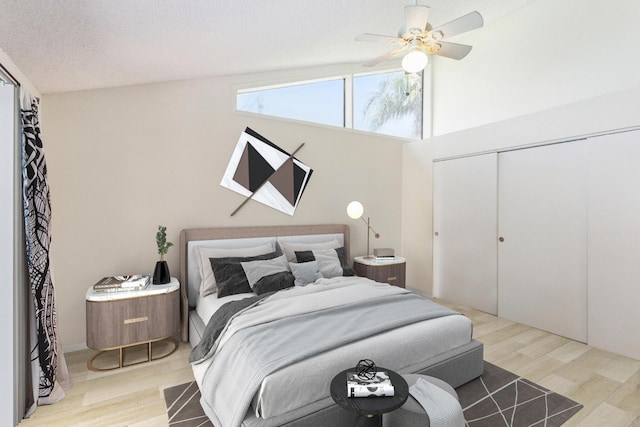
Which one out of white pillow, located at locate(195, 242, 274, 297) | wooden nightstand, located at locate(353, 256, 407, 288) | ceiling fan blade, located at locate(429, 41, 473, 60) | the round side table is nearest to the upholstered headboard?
white pillow, located at locate(195, 242, 274, 297)

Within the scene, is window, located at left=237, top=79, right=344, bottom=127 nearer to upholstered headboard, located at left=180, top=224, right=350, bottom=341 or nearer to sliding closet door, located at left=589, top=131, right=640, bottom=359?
upholstered headboard, located at left=180, top=224, right=350, bottom=341

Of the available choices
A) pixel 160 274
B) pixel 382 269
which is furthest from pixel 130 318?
pixel 382 269

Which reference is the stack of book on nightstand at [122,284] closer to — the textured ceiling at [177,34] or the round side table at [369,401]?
the textured ceiling at [177,34]

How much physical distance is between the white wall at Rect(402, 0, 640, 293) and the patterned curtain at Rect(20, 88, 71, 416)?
4020 mm

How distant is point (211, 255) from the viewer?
10.2 feet

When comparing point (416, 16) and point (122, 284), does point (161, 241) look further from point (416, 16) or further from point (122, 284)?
point (416, 16)

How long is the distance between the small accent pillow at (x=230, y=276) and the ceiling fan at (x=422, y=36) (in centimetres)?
214

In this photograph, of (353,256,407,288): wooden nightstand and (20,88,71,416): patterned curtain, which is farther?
(353,256,407,288): wooden nightstand

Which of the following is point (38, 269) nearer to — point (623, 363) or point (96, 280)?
point (96, 280)

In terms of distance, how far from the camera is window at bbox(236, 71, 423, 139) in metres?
3.81

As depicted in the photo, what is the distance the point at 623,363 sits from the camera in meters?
2.70

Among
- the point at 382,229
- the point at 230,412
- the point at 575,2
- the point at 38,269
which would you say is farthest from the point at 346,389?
the point at 575,2

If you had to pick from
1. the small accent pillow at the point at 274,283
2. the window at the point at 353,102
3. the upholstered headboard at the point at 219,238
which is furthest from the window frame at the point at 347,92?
the small accent pillow at the point at 274,283

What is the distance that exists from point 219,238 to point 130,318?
3.55 ft
